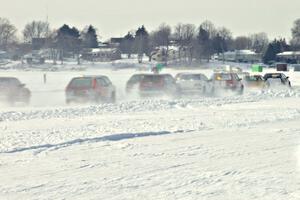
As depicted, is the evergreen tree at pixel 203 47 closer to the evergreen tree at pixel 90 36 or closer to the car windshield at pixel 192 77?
the evergreen tree at pixel 90 36

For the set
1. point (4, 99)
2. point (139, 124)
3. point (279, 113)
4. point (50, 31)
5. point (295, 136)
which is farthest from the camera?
point (50, 31)

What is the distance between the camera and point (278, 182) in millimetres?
9188

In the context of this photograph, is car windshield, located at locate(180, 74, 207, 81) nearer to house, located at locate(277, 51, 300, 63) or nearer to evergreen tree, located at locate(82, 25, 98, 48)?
house, located at locate(277, 51, 300, 63)

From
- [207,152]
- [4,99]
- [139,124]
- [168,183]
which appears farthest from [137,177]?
[4,99]

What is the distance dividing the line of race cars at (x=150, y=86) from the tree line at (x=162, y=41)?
82704 mm

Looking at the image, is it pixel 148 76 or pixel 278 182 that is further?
pixel 148 76

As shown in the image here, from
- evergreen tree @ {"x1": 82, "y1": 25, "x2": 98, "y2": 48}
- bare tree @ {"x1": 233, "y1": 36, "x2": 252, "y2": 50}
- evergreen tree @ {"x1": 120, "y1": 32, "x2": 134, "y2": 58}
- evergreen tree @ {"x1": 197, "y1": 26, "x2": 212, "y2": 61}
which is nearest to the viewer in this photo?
evergreen tree @ {"x1": 197, "y1": 26, "x2": 212, "y2": 61}

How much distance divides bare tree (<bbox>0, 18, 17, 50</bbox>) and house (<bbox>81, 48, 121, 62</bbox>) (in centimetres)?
1946

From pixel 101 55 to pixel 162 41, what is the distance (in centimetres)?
1532

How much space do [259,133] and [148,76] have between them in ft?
58.2

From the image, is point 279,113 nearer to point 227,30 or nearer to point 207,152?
point 207,152

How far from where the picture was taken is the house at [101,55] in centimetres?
14932

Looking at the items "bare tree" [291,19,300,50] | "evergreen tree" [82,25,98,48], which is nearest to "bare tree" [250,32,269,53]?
"bare tree" [291,19,300,50]

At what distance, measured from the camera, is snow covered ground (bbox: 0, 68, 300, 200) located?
28.3ft
